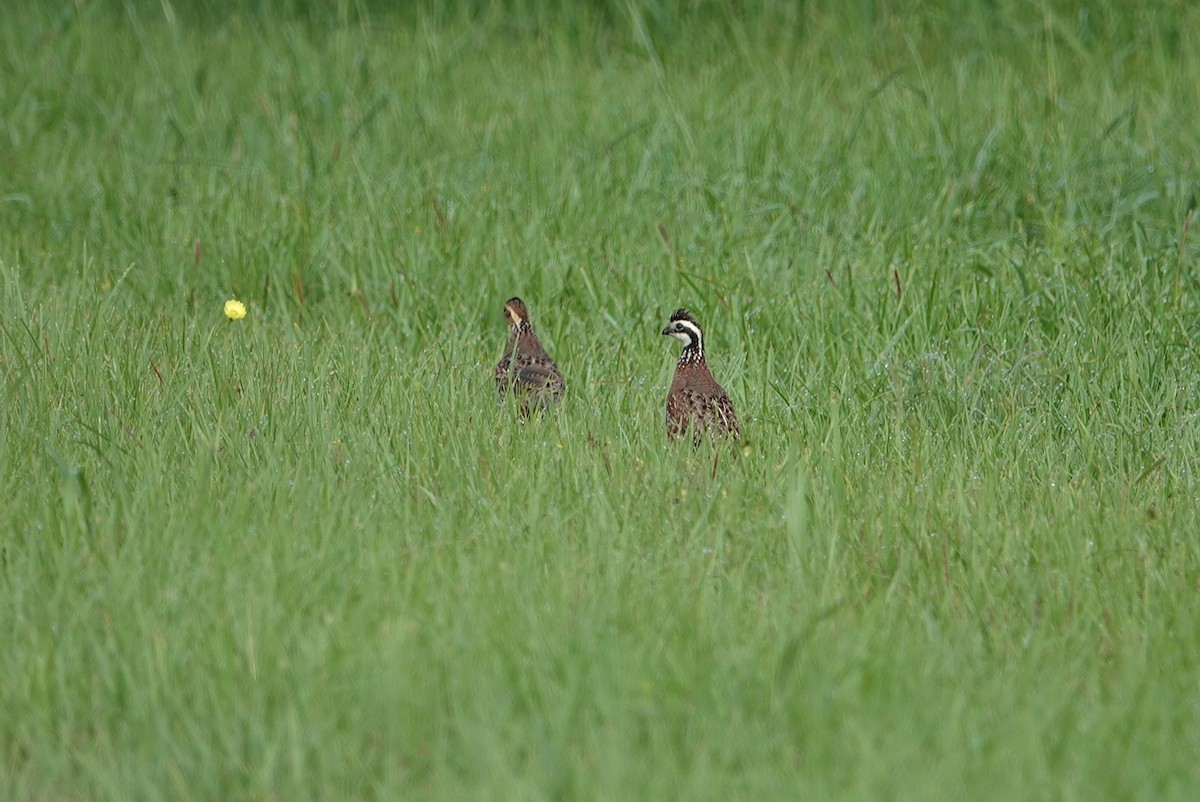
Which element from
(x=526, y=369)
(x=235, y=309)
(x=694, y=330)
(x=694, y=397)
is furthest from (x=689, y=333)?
(x=235, y=309)

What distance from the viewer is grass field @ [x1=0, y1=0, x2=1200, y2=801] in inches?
143

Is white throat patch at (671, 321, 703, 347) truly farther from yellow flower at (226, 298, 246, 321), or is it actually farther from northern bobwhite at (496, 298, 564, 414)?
yellow flower at (226, 298, 246, 321)

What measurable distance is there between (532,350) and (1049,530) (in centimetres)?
249

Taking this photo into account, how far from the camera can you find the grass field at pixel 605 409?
3625 mm

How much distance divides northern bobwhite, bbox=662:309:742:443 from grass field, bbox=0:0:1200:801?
10cm

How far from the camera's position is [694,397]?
5.82 meters

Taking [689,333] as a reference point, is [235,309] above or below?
below

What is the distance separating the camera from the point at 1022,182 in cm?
833

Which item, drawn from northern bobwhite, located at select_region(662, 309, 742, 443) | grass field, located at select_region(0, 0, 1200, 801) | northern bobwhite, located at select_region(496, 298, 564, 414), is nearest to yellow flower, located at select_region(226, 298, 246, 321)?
grass field, located at select_region(0, 0, 1200, 801)

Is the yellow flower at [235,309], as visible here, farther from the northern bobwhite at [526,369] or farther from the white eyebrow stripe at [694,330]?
the white eyebrow stripe at [694,330]

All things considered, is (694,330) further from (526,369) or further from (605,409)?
(526,369)

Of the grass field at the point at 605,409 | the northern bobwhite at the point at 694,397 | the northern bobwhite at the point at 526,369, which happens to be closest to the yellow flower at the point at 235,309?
the grass field at the point at 605,409

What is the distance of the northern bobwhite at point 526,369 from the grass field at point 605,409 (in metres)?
0.18

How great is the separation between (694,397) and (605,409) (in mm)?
366
